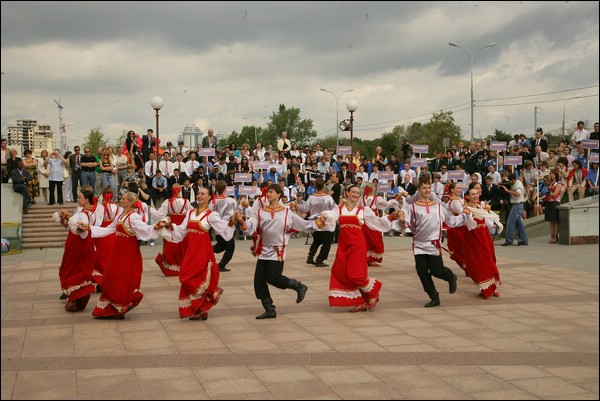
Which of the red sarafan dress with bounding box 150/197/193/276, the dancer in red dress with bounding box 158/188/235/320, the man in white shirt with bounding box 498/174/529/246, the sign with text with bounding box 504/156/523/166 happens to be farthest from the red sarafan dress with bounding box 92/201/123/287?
the sign with text with bounding box 504/156/523/166

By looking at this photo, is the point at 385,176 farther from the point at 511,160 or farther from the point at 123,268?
the point at 123,268

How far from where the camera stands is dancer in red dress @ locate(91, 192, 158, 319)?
29.3ft

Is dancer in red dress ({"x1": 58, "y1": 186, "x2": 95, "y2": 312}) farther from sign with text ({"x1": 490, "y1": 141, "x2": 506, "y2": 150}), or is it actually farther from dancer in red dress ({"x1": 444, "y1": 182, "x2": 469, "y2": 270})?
sign with text ({"x1": 490, "y1": 141, "x2": 506, "y2": 150})

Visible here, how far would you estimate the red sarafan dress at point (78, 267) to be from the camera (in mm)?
9672

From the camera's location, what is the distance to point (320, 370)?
255 inches

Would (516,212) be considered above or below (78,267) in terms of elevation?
above

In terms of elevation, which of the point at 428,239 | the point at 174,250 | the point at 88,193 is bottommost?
the point at 174,250

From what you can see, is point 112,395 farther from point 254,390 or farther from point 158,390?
point 254,390

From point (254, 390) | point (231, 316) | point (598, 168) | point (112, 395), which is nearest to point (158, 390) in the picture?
point (112, 395)

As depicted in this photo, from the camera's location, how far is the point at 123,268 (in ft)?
29.4

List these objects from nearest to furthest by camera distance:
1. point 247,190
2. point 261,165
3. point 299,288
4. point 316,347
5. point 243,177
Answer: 1. point 316,347
2. point 299,288
3. point 247,190
4. point 243,177
5. point 261,165

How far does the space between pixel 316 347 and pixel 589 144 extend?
614 inches

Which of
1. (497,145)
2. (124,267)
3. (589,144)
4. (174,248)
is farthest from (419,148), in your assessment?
(124,267)

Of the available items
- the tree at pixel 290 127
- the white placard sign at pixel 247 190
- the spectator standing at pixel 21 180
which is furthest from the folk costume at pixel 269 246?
the tree at pixel 290 127
